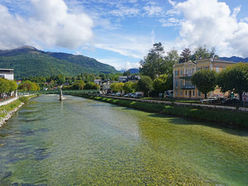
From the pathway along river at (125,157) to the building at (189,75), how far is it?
88.1ft

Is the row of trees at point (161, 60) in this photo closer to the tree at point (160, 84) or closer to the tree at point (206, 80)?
the tree at point (160, 84)

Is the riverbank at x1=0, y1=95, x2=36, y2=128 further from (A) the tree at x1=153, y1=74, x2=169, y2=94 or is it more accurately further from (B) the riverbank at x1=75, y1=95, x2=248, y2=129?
(A) the tree at x1=153, y1=74, x2=169, y2=94

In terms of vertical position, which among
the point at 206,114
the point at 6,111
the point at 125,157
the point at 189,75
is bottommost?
the point at 125,157

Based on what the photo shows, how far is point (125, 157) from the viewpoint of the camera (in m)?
16.3

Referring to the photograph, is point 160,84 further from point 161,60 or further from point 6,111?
point 6,111

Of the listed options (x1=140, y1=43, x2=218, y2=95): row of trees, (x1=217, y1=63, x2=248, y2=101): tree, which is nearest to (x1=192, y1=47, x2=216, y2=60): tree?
(x1=140, y1=43, x2=218, y2=95): row of trees

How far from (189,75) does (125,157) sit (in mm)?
43195

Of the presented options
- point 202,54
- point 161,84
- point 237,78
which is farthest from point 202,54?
point 237,78

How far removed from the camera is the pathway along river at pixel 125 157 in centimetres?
1265

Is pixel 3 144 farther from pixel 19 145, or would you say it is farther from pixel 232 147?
pixel 232 147

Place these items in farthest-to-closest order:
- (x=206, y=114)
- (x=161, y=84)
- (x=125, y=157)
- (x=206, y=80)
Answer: (x=161, y=84), (x=206, y=80), (x=206, y=114), (x=125, y=157)

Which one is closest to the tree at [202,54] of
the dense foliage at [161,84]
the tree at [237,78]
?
the dense foliage at [161,84]

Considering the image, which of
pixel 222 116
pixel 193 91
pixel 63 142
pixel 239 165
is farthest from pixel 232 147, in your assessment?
pixel 193 91

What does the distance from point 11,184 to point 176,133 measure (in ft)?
58.1
